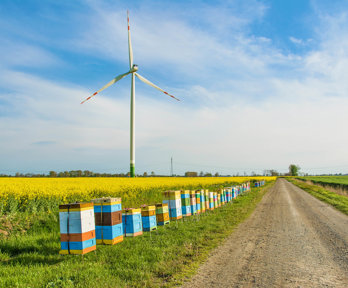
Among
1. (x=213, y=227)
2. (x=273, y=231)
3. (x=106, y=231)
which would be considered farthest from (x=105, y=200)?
(x=273, y=231)

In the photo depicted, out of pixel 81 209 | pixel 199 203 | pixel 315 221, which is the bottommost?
pixel 315 221

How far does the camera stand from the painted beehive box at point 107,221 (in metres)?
7.59

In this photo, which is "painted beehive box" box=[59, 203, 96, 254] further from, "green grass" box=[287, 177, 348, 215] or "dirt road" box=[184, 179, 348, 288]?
"green grass" box=[287, 177, 348, 215]

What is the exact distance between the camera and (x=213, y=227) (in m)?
12.0

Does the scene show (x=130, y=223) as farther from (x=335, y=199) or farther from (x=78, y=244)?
(x=335, y=199)

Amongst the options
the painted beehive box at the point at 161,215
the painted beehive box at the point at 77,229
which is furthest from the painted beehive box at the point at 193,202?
the painted beehive box at the point at 77,229

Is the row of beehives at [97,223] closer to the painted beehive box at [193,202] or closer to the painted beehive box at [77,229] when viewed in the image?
the painted beehive box at [77,229]

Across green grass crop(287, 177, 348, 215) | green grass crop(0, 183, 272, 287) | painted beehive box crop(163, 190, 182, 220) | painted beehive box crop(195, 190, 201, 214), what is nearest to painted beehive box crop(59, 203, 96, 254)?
green grass crop(0, 183, 272, 287)

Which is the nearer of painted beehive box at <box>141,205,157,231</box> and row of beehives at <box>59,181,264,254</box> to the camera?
row of beehives at <box>59,181,264,254</box>

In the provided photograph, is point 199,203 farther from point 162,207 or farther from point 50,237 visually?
point 50,237

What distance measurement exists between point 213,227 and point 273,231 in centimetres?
249

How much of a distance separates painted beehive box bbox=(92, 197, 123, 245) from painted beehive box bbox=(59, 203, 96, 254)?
1.71ft

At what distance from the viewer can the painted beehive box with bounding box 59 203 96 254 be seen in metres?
6.84

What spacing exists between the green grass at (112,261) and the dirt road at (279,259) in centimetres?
59
